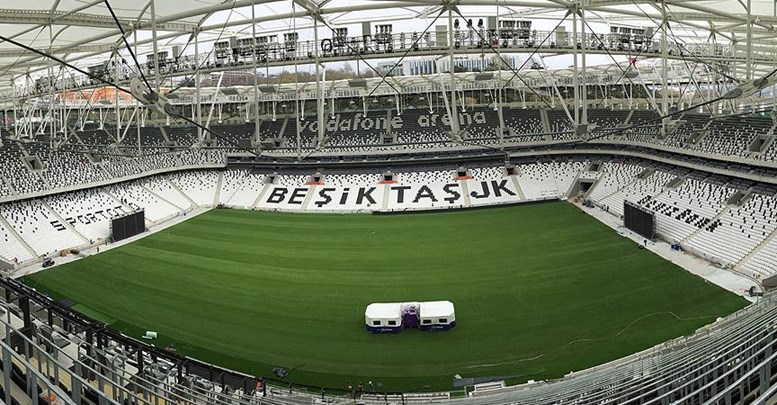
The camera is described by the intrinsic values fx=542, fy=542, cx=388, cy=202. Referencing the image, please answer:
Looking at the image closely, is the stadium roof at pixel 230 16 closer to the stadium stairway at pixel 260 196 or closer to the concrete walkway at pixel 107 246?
the concrete walkway at pixel 107 246

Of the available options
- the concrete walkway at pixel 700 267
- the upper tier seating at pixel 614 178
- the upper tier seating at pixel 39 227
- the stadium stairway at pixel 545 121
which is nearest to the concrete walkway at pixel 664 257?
the concrete walkway at pixel 700 267

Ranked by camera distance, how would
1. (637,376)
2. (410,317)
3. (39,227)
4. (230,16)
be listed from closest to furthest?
(637,376) < (410,317) < (230,16) < (39,227)

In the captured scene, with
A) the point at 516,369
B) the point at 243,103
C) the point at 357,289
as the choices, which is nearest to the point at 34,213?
the point at 357,289

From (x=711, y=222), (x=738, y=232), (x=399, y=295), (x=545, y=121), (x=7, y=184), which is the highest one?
(x=545, y=121)

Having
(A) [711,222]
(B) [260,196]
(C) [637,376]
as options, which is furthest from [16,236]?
(A) [711,222]

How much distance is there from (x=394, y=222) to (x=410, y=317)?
15.5 metres

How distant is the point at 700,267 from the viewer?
18.6 meters

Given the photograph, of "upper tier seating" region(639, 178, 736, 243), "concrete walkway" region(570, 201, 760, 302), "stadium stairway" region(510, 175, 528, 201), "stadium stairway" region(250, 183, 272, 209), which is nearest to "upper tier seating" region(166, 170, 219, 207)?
"stadium stairway" region(250, 183, 272, 209)

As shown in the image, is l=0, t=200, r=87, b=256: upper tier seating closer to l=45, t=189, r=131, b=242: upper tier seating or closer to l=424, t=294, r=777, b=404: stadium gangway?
l=45, t=189, r=131, b=242: upper tier seating

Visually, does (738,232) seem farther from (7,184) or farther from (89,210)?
(7,184)

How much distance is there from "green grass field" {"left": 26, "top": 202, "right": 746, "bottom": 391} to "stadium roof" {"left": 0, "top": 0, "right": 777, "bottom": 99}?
25.7 ft

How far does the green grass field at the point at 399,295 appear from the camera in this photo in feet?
42.5

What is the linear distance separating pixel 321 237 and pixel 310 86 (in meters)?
16.5

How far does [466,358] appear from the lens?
12852 mm
